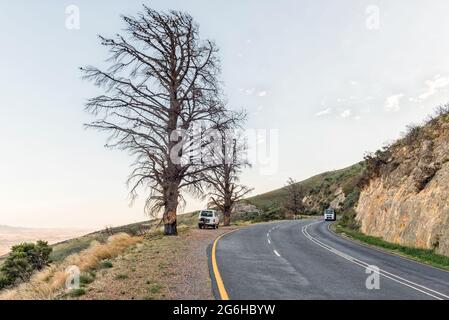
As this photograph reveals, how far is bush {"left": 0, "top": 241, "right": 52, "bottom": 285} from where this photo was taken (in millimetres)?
27688

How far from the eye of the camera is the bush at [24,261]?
27.7m

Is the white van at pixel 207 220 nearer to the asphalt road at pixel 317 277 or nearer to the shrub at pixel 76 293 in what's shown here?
the asphalt road at pixel 317 277

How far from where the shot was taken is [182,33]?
2362 cm

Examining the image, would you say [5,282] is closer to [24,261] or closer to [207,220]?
[24,261]

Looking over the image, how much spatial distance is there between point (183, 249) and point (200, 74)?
1093 cm

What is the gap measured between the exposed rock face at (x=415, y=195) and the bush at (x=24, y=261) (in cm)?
2463

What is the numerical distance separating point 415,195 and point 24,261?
2768cm

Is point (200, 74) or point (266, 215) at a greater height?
point (200, 74)

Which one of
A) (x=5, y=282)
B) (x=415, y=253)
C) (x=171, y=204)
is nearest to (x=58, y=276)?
(x=171, y=204)

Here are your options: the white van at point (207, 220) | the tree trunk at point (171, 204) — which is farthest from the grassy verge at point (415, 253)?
the white van at point (207, 220)

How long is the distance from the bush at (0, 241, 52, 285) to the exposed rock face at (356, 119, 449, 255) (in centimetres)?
2463

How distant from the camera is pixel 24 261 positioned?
97.2 feet

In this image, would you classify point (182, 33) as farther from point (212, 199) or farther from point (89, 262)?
point (212, 199)
